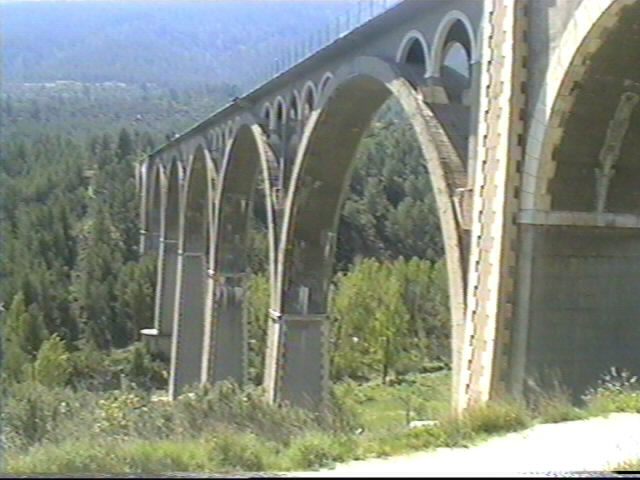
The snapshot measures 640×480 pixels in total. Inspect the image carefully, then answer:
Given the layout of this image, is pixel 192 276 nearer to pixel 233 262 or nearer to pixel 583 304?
pixel 233 262

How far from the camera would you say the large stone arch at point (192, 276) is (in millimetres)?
31953

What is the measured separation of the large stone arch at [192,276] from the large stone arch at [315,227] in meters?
10.8

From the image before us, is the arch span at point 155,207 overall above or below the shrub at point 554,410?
above

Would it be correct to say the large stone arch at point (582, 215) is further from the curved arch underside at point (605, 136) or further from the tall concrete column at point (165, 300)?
the tall concrete column at point (165, 300)

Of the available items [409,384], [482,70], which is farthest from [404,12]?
[409,384]

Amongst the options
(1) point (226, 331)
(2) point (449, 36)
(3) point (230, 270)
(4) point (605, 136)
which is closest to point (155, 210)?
(3) point (230, 270)

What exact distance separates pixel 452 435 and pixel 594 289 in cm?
424

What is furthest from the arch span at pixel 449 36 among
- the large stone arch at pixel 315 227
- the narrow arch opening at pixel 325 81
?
the narrow arch opening at pixel 325 81

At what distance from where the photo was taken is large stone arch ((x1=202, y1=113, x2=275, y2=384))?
26.0 m

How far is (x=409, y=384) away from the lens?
35031 millimetres

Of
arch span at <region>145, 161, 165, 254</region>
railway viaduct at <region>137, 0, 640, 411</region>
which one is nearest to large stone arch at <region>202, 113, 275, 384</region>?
railway viaduct at <region>137, 0, 640, 411</region>

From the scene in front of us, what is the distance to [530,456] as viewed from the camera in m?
5.53

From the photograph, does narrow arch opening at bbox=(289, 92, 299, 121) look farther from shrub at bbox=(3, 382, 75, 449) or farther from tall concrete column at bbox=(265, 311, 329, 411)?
shrub at bbox=(3, 382, 75, 449)

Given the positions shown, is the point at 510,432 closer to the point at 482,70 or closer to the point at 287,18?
the point at 482,70
